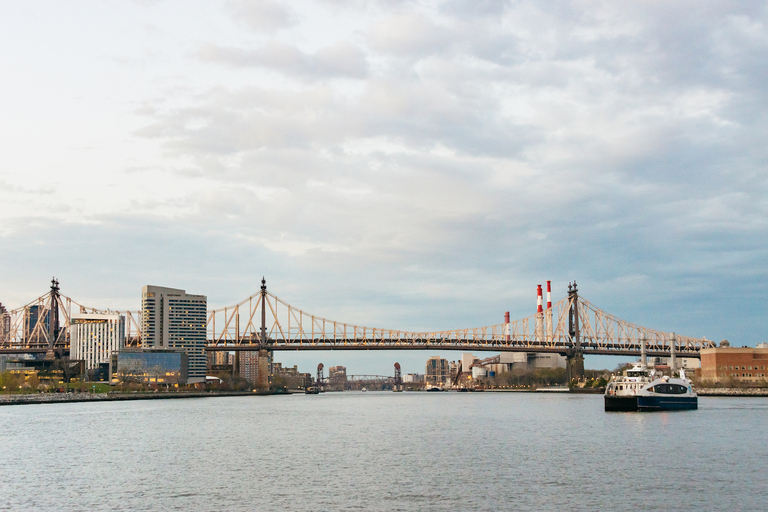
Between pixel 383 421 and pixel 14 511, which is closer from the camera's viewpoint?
pixel 14 511

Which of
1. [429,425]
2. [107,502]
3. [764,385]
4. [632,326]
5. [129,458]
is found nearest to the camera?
[107,502]

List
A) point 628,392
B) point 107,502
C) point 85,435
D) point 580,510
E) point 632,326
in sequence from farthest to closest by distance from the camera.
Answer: point 632,326 < point 628,392 < point 85,435 < point 107,502 < point 580,510

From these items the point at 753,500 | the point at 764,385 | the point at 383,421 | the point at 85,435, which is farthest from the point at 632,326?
the point at 753,500

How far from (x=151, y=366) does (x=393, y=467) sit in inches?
5783

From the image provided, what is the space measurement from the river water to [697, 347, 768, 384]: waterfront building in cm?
8068

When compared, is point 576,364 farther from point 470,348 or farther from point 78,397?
point 78,397

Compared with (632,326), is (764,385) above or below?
below

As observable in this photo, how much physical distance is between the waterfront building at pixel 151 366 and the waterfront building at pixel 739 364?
11561cm

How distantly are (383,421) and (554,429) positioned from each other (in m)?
20.4

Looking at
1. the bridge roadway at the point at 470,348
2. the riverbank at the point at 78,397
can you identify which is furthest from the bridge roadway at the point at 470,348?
the riverbank at the point at 78,397

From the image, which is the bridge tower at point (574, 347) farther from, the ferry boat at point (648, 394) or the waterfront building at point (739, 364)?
the ferry boat at point (648, 394)

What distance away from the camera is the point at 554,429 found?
Answer: 59719 millimetres

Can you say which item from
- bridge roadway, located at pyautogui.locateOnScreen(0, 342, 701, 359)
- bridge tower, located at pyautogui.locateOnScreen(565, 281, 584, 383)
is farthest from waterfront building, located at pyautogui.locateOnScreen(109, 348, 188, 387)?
bridge tower, located at pyautogui.locateOnScreen(565, 281, 584, 383)

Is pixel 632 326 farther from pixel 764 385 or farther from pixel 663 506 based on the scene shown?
pixel 663 506
